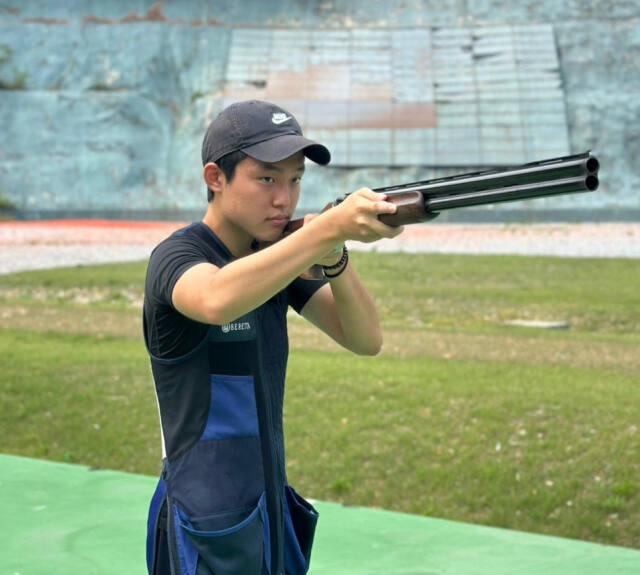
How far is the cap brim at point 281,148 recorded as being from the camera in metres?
2.37

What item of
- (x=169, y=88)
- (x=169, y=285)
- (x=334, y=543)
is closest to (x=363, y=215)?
(x=169, y=285)

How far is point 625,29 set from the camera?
33.7m

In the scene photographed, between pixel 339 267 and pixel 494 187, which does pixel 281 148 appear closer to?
pixel 339 267

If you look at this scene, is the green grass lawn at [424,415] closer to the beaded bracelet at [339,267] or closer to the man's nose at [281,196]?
the beaded bracelet at [339,267]

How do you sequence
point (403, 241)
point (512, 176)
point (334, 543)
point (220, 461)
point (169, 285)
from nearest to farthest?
1. point (512, 176)
2. point (169, 285)
3. point (220, 461)
4. point (334, 543)
5. point (403, 241)

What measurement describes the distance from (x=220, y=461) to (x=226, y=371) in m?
0.22

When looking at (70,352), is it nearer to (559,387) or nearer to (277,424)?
(559,387)

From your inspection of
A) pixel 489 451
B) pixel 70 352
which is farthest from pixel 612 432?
pixel 70 352

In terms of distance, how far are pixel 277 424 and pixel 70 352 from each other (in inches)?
275

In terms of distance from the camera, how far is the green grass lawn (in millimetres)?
5918

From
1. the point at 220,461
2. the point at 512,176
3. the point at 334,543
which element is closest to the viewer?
the point at 512,176

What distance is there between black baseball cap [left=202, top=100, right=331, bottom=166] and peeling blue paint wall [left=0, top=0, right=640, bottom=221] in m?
29.2

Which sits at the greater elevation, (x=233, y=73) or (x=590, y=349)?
(x=233, y=73)

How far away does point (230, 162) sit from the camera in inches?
97.0
